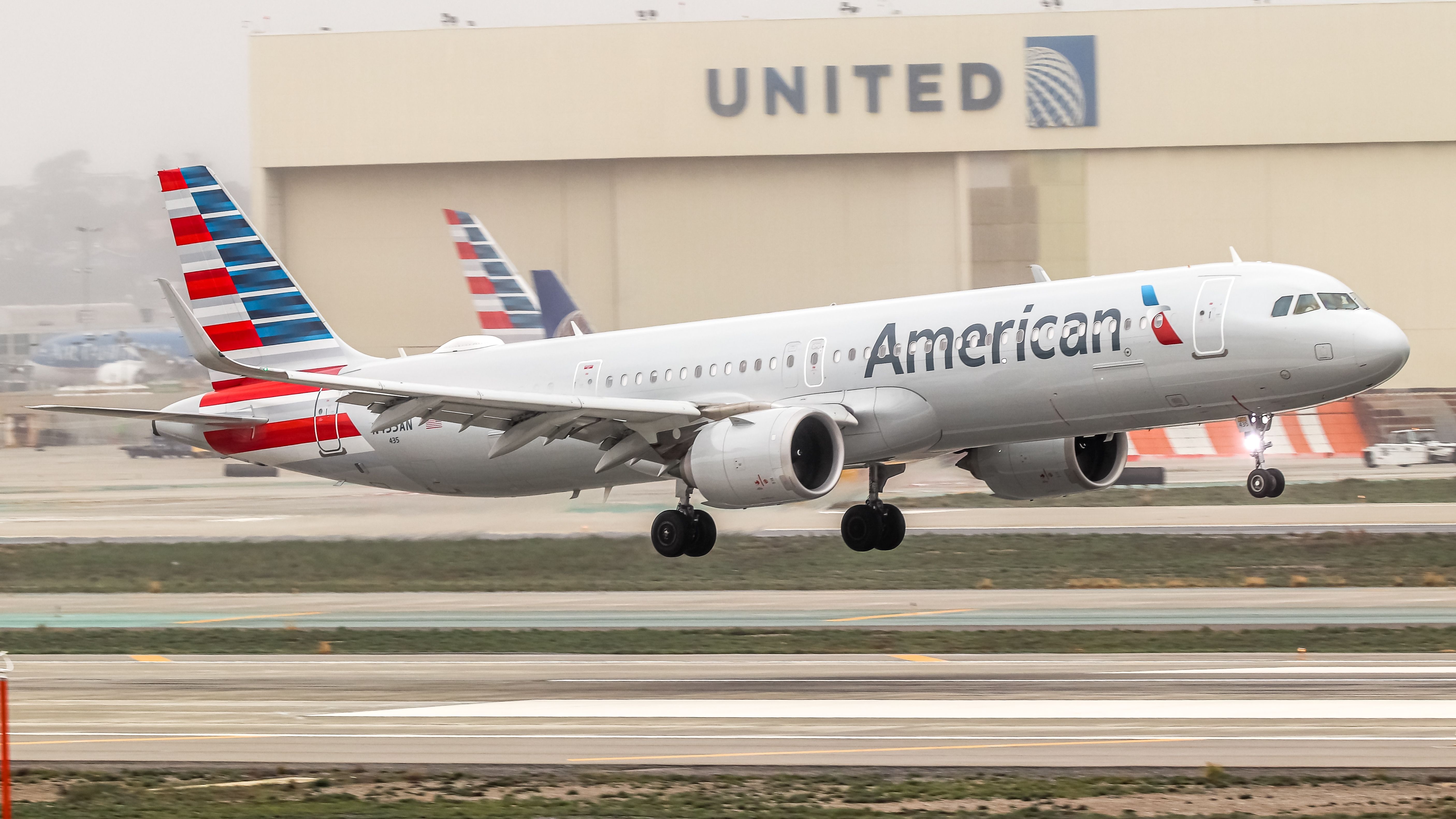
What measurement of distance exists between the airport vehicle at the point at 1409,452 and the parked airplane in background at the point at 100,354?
81150 millimetres

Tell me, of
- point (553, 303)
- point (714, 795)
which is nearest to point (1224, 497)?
point (553, 303)

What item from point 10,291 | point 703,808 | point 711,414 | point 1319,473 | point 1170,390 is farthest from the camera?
point 10,291

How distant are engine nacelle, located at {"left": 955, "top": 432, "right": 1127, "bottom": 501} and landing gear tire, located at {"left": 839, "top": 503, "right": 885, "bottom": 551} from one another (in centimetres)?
254

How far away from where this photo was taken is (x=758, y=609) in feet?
129

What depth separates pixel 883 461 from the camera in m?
33.6

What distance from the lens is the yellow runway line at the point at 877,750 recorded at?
70.7ft

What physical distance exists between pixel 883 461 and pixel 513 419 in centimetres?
736

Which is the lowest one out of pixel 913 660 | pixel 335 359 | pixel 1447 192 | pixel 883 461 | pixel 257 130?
pixel 913 660

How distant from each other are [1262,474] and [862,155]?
57.0 metres

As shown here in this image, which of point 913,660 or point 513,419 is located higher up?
point 513,419

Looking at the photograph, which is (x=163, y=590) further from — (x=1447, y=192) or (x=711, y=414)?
(x=1447, y=192)

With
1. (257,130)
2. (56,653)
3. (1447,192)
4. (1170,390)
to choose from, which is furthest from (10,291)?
(1170,390)

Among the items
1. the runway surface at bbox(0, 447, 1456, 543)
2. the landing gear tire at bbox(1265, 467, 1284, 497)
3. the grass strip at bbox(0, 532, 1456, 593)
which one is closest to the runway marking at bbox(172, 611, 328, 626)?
the grass strip at bbox(0, 532, 1456, 593)

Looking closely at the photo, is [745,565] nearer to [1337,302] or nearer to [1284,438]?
[1337,302]
